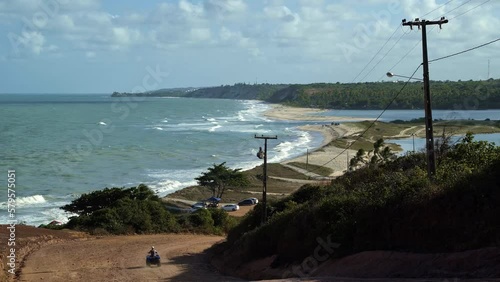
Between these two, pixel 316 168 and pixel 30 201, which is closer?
pixel 30 201

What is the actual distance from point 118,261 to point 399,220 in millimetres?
12894

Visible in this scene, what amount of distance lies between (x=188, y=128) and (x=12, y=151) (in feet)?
157

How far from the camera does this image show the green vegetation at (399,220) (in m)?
14.5

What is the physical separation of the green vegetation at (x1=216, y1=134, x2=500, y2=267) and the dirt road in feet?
8.20

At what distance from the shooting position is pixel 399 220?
52.5 ft

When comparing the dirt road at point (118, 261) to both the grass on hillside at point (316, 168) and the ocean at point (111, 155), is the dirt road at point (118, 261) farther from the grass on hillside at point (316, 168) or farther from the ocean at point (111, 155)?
the grass on hillside at point (316, 168)

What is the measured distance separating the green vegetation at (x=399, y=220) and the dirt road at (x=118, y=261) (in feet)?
8.20

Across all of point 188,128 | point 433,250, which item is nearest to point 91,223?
point 433,250

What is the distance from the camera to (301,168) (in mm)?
67500

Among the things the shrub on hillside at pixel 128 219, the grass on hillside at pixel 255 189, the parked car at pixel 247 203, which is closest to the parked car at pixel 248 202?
the parked car at pixel 247 203

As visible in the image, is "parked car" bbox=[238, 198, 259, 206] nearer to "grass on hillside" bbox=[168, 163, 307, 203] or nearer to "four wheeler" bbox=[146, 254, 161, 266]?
"grass on hillside" bbox=[168, 163, 307, 203]

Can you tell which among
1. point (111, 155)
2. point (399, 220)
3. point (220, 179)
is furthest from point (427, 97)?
point (111, 155)

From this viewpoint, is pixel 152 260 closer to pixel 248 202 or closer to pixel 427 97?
pixel 427 97

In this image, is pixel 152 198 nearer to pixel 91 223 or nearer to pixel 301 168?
pixel 91 223
